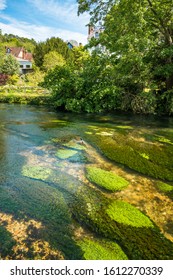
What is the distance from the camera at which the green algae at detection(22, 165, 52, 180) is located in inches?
214

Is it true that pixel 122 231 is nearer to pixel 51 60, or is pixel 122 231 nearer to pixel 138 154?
pixel 138 154

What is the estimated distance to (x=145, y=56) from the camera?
1491 centimetres

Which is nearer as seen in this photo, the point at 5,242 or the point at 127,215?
the point at 5,242

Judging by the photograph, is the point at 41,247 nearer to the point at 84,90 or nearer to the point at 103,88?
the point at 103,88

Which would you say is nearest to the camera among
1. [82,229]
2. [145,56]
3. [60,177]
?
[82,229]

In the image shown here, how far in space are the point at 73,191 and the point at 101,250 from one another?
176 cm

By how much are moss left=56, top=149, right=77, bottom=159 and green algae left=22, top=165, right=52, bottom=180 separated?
108cm

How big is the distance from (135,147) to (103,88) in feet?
28.4

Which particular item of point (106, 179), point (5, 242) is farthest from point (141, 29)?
point (5, 242)

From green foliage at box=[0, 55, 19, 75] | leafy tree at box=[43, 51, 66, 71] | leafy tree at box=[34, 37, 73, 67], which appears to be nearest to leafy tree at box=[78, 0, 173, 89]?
leafy tree at box=[43, 51, 66, 71]

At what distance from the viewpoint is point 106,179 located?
17.4 ft

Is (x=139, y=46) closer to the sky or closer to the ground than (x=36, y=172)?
closer to the sky

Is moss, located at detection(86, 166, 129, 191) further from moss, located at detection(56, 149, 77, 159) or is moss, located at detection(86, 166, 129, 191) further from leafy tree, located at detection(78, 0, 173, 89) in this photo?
leafy tree, located at detection(78, 0, 173, 89)
